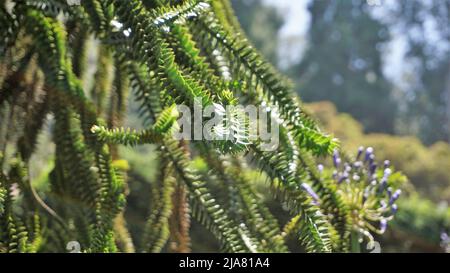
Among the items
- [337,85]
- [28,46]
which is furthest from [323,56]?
[28,46]

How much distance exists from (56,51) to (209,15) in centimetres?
34

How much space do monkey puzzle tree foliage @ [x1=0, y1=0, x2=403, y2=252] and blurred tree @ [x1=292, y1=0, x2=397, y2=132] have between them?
70.7 feet

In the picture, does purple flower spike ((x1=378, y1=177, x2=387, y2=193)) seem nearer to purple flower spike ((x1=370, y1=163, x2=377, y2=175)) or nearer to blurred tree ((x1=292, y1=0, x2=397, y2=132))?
purple flower spike ((x1=370, y1=163, x2=377, y2=175))

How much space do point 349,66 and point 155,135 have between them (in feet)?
79.0

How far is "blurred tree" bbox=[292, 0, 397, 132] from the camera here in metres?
23.3

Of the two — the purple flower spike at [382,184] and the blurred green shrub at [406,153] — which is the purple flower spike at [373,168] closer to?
the purple flower spike at [382,184]

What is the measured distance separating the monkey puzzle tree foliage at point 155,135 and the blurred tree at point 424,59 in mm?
23818

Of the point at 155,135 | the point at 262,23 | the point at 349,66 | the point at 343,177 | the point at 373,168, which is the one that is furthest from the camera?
the point at 262,23

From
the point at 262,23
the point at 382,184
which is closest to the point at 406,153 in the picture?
the point at 382,184

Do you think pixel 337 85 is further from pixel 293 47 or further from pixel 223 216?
pixel 223 216

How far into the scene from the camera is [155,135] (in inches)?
47.4

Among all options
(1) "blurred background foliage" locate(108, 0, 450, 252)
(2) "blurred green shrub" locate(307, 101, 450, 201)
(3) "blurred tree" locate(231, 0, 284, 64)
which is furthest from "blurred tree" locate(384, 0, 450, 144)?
(2) "blurred green shrub" locate(307, 101, 450, 201)
